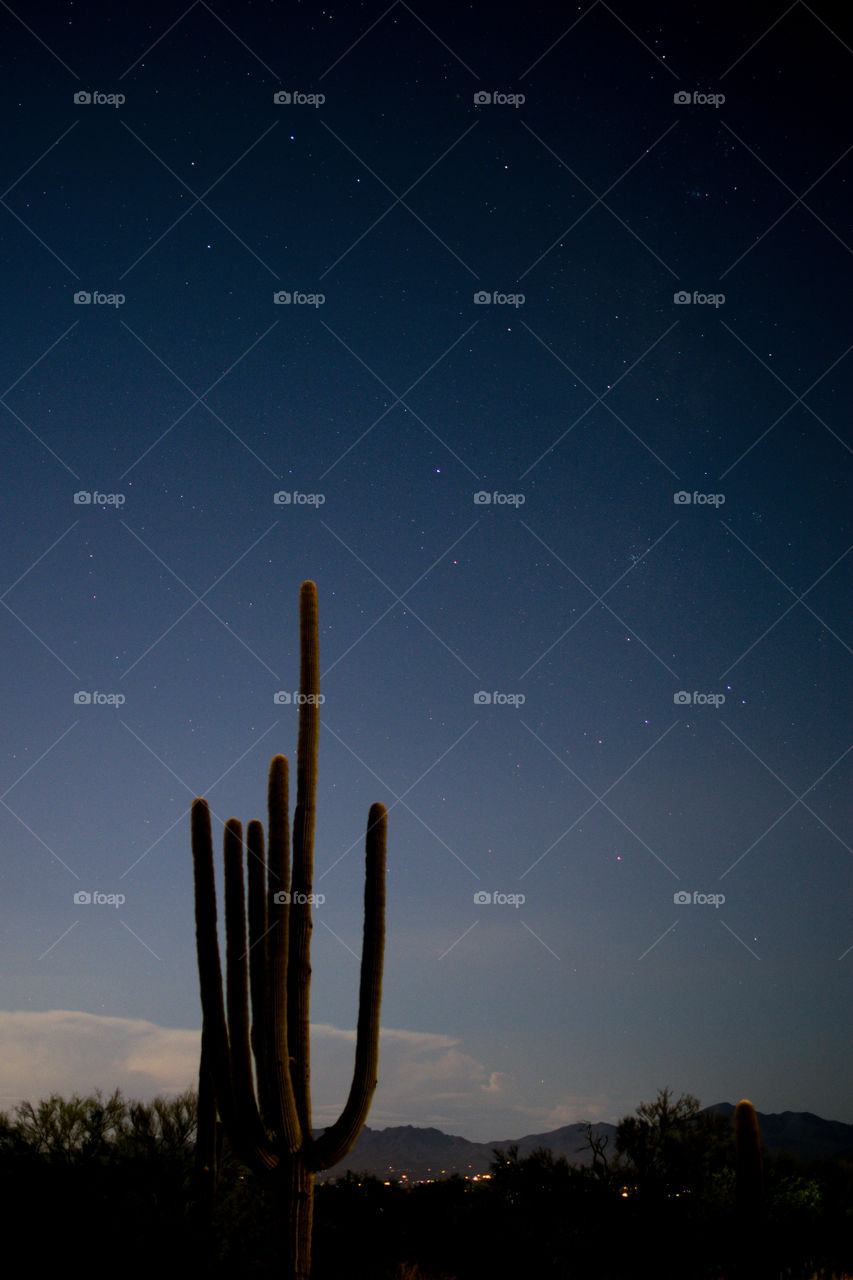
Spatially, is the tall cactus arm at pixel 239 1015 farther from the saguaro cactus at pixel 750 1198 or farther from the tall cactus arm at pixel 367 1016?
the saguaro cactus at pixel 750 1198

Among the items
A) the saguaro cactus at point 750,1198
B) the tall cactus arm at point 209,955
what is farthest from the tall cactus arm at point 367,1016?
the saguaro cactus at point 750,1198

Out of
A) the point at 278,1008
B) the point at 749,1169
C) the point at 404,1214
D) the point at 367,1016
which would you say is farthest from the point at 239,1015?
the point at 404,1214

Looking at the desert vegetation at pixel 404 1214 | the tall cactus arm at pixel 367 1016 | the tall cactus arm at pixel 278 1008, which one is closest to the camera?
the tall cactus arm at pixel 278 1008

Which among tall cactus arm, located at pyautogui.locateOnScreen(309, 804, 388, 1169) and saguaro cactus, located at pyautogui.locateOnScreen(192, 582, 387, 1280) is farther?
tall cactus arm, located at pyautogui.locateOnScreen(309, 804, 388, 1169)

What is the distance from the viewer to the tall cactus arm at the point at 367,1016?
268 inches

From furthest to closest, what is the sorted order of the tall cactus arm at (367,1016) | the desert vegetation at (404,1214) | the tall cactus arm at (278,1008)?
1. the desert vegetation at (404,1214)
2. the tall cactus arm at (367,1016)
3. the tall cactus arm at (278,1008)

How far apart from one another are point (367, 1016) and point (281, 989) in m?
0.75

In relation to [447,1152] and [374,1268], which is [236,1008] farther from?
[447,1152]

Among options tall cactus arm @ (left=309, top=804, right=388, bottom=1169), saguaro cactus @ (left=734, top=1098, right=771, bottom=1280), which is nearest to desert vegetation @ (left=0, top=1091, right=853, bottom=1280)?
tall cactus arm @ (left=309, top=804, right=388, bottom=1169)

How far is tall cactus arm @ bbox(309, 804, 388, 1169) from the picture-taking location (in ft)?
22.3

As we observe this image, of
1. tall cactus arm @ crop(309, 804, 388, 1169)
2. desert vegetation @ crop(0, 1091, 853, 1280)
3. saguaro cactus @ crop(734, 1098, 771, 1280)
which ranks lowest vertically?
desert vegetation @ crop(0, 1091, 853, 1280)

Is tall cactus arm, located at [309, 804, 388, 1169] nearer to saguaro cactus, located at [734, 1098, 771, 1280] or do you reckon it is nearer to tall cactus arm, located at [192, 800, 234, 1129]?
tall cactus arm, located at [192, 800, 234, 1129]

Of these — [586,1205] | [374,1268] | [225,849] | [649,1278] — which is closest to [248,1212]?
[374,1268]

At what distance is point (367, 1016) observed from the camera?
7.03 m
